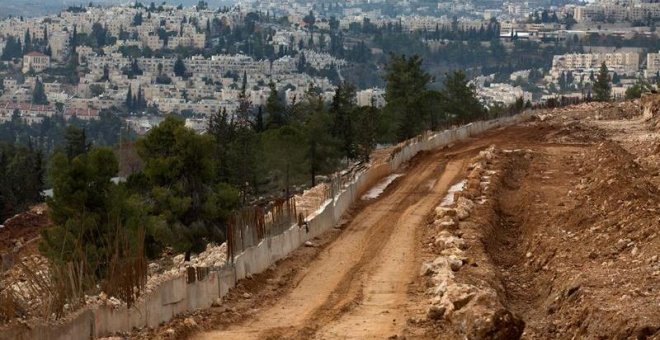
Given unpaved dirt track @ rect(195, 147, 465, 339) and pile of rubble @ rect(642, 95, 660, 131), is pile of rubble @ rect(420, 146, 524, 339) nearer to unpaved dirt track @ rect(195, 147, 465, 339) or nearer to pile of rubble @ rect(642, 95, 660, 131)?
unpaved dirt track @ rect(195, 147, 465, 339)

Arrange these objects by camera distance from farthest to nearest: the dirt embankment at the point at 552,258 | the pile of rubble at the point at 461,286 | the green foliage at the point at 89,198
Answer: the green foliage at the point at 89,198
the dirt embankment at the point at 552,258
the pile of rubble at the point at 461,286

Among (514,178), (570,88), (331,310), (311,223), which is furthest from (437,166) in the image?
(570,88)

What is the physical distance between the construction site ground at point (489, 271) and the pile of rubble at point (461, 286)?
0.10 feet

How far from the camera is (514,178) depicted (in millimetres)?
33906

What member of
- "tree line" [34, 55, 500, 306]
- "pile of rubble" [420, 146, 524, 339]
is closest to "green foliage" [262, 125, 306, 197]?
"tree line" [34, 55, 500, 306]

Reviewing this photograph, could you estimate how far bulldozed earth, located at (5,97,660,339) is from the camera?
15.5m

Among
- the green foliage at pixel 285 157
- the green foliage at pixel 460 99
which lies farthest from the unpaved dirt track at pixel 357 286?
the green foliage at pixel 460 99

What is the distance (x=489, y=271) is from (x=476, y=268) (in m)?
0.21

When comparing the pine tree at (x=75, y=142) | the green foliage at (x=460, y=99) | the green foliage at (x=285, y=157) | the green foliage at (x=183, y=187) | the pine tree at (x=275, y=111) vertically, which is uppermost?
the green foliage at (x=183, y=187)

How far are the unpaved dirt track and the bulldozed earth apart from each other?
0.02 meters

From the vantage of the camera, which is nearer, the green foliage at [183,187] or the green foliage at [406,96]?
the green foliage at [183,187]

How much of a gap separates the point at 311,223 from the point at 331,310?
666cm

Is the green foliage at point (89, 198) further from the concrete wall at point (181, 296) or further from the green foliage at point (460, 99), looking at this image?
the green foliage at point (460, 99)

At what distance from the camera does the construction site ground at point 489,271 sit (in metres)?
15.4
